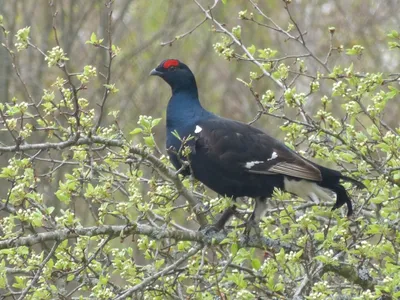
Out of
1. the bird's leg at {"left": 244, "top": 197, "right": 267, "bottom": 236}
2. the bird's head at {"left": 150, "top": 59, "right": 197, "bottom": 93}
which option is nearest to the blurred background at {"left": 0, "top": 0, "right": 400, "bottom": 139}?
the bird's head at {"left": 150, "top": 59, "right": 197, "bottom": 93}

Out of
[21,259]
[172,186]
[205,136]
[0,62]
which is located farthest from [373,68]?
[21,259]

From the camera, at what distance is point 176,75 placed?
6.91 m

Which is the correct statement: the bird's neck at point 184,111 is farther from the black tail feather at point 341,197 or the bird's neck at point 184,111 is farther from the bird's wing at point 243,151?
the black tail feather at point 341,197

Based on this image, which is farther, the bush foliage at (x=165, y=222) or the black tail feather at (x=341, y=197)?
the black tail feather at (x=341, y=197)

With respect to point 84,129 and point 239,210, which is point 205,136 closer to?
point 239,210

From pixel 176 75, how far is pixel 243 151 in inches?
47.2

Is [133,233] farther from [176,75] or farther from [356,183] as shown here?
[176,75]

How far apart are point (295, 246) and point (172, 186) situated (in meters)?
0.81

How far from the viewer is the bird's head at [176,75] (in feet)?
22.5

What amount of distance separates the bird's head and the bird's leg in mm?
1273

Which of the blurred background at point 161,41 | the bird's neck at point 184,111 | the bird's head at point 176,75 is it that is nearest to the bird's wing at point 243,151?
the bird's neck at point 184,111

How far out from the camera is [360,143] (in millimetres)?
4754

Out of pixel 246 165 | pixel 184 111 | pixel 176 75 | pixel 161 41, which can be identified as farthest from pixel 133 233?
pixel 161 41

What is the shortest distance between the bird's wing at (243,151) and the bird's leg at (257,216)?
0.71ft
